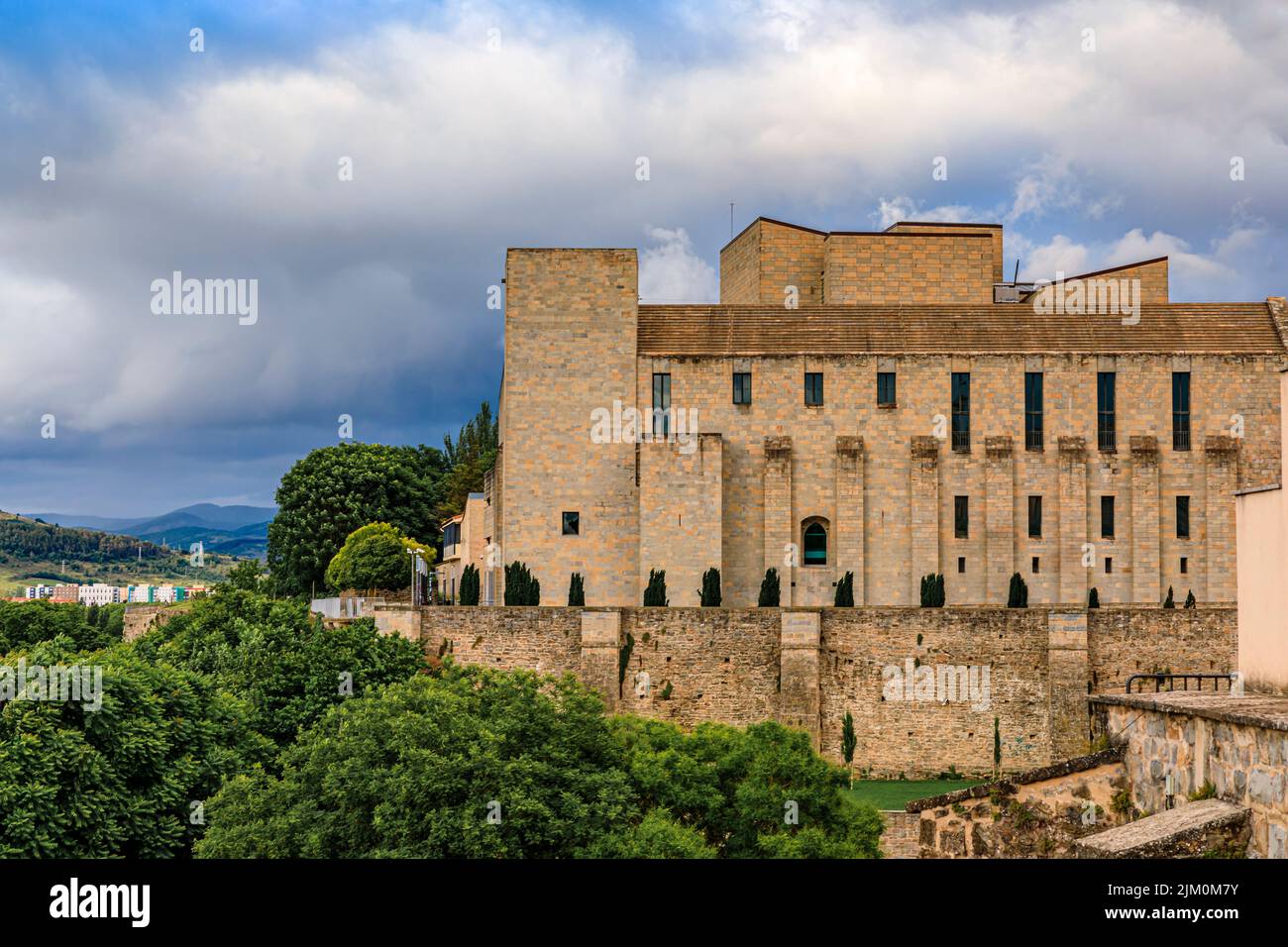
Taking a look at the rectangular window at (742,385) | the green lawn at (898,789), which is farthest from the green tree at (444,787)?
the rectangular window at (742,385)

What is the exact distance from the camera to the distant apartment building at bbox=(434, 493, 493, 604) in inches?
2024

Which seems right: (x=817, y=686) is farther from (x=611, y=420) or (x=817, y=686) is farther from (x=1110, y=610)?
(x=611, y=420)

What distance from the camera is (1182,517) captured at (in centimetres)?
4834

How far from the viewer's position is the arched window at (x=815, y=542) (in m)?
47.7

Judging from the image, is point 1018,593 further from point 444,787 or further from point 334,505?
point 334,505

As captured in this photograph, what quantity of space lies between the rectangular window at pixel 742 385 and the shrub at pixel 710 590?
683cm

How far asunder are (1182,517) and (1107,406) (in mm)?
4847

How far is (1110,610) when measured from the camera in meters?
39.7

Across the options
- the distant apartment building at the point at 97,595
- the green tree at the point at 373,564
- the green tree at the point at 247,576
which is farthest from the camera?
the distant apartment building at the point at 97,595

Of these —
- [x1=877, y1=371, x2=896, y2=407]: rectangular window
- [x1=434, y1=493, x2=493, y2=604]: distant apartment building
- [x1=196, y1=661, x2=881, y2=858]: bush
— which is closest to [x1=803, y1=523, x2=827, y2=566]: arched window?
[x1=877, y1=371, x2=896, y2=407]: rectangular window

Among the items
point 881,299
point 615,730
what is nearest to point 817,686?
point 615,730

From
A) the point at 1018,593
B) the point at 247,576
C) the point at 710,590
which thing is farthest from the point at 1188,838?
the point at 247,576

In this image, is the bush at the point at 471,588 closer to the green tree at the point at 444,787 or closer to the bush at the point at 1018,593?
the green tree at the point at 444,787
